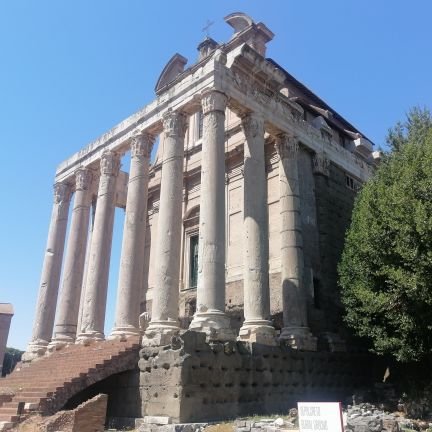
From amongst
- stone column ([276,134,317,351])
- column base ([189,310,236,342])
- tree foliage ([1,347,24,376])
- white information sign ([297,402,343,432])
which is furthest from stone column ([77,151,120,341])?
tree foliage ([1,347,24,376])

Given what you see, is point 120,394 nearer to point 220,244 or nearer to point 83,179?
point 220,244

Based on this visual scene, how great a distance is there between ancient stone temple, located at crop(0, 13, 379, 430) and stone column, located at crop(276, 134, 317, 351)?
0.05 metres

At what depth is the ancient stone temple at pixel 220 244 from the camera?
45.8 feet

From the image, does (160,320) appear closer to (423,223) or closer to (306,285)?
(306,285)

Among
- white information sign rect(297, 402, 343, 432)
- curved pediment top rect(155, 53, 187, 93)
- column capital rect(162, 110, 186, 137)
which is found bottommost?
white information sign rect(297, 402, 343, 432)

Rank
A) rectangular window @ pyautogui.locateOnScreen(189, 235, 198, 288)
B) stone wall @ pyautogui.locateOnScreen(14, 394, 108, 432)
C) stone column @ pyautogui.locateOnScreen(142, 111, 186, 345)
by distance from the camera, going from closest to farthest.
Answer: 1. stone wall @ pyautogui.locateOnScreen(14, 394, 108, 432)
2. stone column @ pyautogui.locateOnScreen(142, 111, 186, 345)
3. rectangular window @ pyautogui.locateOnScreen(189, 235, 198, 288)

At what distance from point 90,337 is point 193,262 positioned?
6232 millimetres

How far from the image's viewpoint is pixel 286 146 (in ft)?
63.8

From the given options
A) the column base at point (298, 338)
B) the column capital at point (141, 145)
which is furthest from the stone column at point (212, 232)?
the column capital at point (141, 145)

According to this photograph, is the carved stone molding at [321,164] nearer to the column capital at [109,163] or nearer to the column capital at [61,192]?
the column capital at [109,163]

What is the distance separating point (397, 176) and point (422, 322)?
4537 mm

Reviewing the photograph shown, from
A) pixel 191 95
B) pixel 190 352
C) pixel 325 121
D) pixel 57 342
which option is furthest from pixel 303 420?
pixel 325 121

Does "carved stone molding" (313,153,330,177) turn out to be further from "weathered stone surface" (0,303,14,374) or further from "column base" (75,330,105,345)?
"weathered stone surface" (0,303,14,374)

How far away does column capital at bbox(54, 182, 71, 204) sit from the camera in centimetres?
2344
